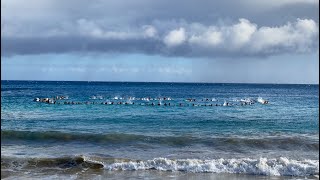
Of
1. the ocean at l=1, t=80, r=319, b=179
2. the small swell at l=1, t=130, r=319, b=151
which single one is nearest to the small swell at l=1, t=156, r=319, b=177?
the ocean at l=1, t=80, r=319, b=179

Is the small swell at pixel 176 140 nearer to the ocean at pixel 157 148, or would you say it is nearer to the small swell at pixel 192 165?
the ocean at pixel 157 148

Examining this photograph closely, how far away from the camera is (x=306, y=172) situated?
17047mm

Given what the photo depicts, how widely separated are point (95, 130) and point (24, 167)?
12824 mm

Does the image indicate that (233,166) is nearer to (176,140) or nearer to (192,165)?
(192,165)

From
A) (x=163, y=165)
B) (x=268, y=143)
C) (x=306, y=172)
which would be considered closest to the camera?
(x=306, y=172)

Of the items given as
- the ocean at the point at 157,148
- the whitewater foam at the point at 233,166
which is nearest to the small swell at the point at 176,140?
the ocean at the point at 157,148

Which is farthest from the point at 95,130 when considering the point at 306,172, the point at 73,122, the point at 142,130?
the point at 306,172

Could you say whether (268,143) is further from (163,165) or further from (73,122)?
(73,122)

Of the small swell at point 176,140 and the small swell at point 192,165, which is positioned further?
the small swell at point 176,140

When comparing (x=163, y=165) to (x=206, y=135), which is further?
(x=206, y=135)

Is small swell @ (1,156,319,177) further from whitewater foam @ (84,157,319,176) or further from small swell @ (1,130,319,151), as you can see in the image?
small swell @ (1,130,319,151)

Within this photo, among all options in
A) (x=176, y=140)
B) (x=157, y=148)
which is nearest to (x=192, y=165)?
(x=157, y=148)

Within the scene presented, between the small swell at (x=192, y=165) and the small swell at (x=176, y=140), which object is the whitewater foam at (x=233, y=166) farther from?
the small swell at (x=176, y=140)

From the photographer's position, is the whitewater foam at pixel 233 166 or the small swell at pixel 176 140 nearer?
the whitewater foam at pixel 233 166
